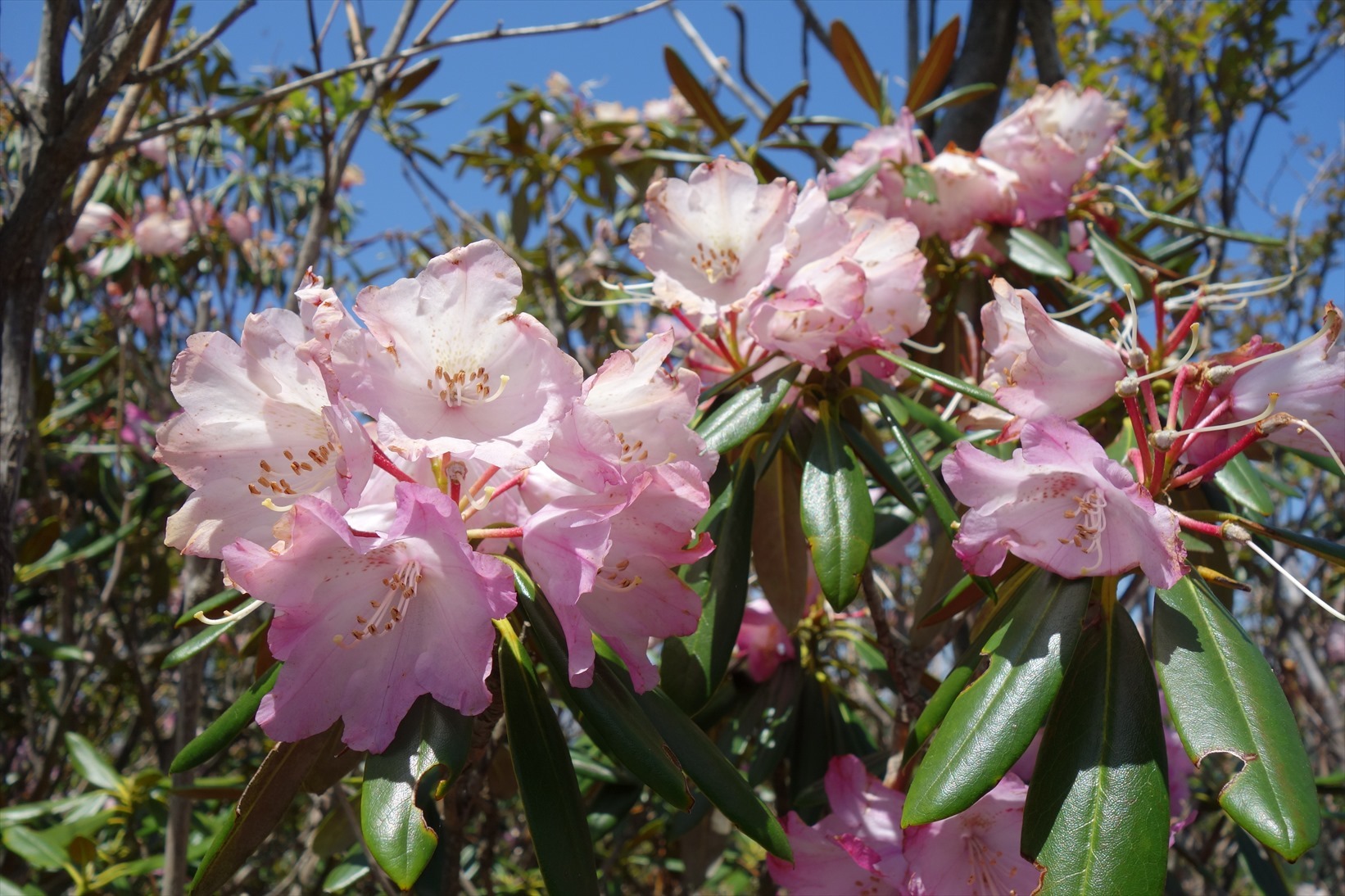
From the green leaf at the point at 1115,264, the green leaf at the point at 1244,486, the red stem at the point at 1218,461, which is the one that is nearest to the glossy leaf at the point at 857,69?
the green leaf at the point at 1115,264

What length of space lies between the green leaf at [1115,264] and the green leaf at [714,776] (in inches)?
42.1

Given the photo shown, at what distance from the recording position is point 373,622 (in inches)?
→ 31.3

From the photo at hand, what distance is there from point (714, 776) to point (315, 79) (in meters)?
1.22

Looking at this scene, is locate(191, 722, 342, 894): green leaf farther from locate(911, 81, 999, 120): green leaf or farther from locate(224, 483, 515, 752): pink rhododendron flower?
locate(911, 81, 999, 120): green leaf

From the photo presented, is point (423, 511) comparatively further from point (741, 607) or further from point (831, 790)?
point (831, 790)

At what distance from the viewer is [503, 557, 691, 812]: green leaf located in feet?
2.61

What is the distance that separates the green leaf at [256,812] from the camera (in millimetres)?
833

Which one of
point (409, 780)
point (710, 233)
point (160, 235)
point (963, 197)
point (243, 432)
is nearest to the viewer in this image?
point (409, 780)

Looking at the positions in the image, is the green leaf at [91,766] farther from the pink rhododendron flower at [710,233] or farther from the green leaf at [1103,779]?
the green leaf at [1103,779]

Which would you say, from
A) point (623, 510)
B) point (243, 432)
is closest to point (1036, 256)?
point (623, 510)

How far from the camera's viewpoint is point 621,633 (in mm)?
894

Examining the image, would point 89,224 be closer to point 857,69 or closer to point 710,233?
point 857,69

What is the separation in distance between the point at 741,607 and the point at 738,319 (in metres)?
0.40

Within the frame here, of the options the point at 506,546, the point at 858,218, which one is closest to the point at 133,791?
the point at 506,546
